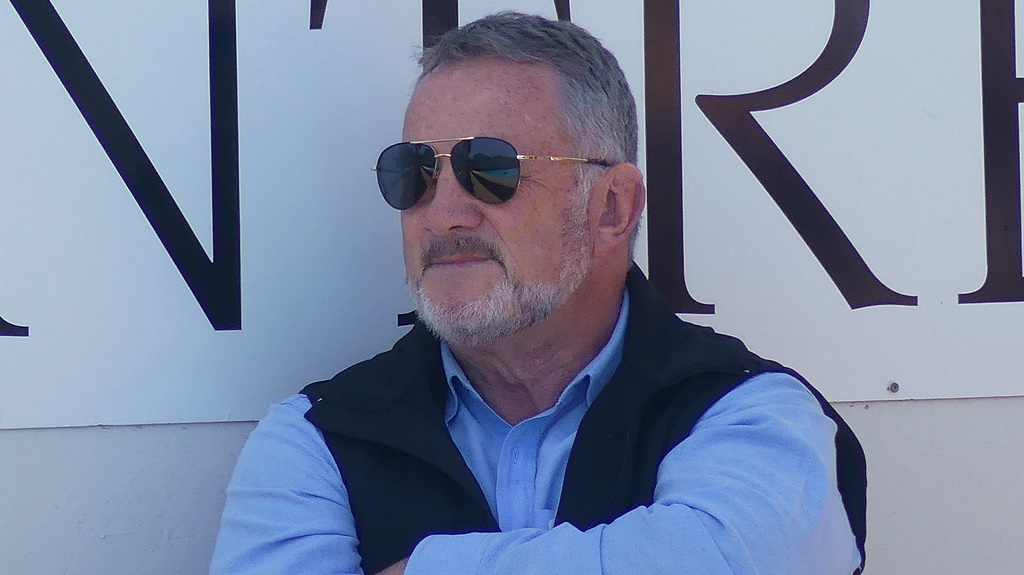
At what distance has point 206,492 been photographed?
5.72ft

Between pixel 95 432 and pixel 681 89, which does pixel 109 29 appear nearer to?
pixel 95 432

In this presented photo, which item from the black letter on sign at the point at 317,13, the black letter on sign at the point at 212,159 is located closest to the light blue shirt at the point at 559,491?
the black letter on sign at the point at 212,159

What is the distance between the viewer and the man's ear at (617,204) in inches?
62.6

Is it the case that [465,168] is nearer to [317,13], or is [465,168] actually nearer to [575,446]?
[575,446]

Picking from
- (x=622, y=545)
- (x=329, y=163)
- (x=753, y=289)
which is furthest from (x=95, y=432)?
(x=753, y=289)

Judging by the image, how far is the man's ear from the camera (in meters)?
1.59

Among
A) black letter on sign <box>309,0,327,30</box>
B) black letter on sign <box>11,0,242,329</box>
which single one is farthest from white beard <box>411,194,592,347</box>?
black letter on sign <box>309,0,327,30</box>

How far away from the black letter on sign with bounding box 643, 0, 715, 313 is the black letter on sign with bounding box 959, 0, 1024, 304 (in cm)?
51

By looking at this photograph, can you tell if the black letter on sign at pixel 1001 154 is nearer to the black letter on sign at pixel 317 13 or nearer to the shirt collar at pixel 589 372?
the shirt collar at pixel 589 372

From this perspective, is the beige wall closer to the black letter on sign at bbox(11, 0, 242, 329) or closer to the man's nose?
the black letter on sign at bbox(11, 0, 242, 329)

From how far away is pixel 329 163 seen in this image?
179cm

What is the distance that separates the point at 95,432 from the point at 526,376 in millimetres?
753

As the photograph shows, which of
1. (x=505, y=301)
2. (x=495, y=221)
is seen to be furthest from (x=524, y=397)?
(x=495, y=221)

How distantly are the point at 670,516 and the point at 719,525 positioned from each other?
6 cm
